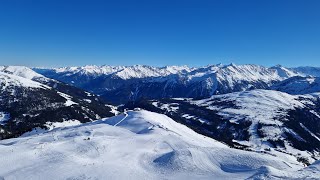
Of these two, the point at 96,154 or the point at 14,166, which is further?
the point at 96,154

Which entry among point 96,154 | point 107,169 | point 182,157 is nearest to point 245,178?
point 182,157

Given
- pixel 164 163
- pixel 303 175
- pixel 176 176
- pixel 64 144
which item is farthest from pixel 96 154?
pixel 303 175

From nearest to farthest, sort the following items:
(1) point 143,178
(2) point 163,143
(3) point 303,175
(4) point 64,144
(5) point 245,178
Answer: (3) point 303,175 → (5) point 245,178 → (1) point 143,178 → (4) point 64,144 → (2) point 163,143

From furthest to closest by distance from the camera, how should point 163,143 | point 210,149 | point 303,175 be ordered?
point 163,143 < point 210,149 < point 303,175

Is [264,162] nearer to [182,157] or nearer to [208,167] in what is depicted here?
[208,167]

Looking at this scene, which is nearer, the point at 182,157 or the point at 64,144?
the point at 182,157

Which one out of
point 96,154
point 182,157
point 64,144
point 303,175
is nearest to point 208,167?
point 182,157

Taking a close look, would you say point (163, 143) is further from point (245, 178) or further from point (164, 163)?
point (245, 178)

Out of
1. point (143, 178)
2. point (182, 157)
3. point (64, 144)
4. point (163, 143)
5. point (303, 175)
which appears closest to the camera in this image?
point (303, 175)

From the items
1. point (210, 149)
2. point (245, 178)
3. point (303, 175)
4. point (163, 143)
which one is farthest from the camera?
point (163, 143)
